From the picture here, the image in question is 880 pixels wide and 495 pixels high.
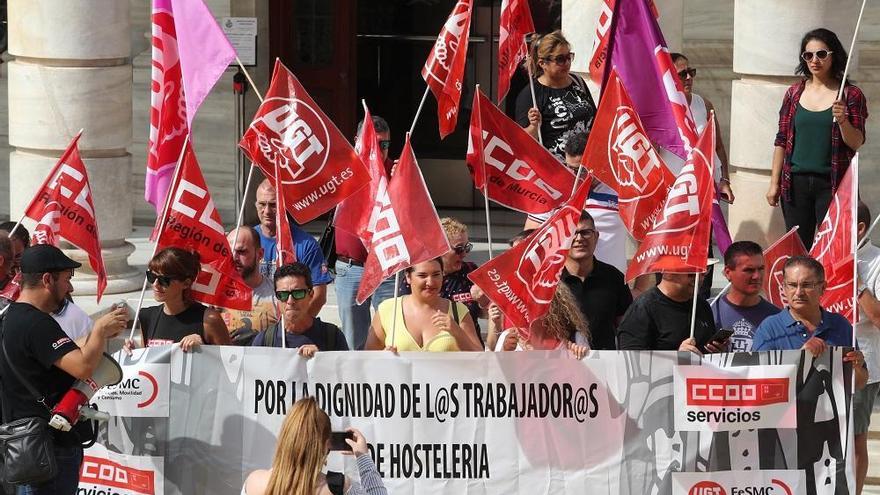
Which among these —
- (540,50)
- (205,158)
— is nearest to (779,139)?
(540,50)

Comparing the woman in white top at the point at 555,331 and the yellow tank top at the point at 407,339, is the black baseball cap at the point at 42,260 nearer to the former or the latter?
the yellow tank top at the point at 407,339

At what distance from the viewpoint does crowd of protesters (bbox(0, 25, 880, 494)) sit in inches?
291

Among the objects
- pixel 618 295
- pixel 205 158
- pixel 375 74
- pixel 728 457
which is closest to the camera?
pixel 728 457

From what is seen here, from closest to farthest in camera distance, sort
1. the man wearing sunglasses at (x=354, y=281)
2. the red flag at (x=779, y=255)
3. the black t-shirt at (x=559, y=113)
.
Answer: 1. the red flag at (x=779, y=255)
2. the man wearing sunglasses at (x=354, y=281)
3. the black t-shirt at (x=559, y=113)

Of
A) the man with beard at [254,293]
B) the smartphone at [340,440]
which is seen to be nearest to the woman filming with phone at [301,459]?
the smartphone at [340,440]

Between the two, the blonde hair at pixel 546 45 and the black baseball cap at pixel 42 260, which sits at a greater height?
the blonde hair at pixel 546 45

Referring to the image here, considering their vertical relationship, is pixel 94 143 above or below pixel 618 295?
above

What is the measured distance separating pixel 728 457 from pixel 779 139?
10.7 ft

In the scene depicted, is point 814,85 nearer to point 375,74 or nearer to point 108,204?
point 108,204

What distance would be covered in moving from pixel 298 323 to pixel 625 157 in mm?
1846

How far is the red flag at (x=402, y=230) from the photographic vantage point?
8.30 m

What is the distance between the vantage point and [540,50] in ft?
35.3

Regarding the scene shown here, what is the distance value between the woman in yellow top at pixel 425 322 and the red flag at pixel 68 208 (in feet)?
5.18

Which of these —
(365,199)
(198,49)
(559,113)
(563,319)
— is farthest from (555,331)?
(559,113)
